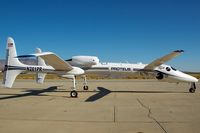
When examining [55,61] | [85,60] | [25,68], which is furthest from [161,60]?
[25,68]

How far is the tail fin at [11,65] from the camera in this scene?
2012cm

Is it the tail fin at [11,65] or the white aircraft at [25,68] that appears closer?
the white aircraft at [25,68]

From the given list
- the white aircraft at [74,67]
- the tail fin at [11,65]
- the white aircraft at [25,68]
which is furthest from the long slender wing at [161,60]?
the tail fin at [11,65]

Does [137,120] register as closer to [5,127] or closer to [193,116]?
[193,116]

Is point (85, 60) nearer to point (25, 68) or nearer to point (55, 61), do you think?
point (55, 61)

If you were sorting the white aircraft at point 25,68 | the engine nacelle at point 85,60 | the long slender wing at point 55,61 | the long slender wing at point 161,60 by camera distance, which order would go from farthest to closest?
the engine nacelle at point 85,60, the long slender wing at point 161,60, the white aircraft at point 25,68, the long slender wing at point 55,61

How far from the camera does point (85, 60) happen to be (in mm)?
22109

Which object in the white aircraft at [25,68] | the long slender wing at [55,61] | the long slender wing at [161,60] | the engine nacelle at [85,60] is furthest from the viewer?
the engine nacelle at [85,60]

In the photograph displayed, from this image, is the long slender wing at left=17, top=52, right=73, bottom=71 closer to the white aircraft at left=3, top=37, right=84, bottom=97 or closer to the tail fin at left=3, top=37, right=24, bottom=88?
the white aircraft at left=3, top=37, right=84, bottom=97

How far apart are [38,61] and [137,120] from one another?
15391 millimetres

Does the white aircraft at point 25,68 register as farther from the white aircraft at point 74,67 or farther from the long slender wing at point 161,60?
the long slender wing at point 161,60

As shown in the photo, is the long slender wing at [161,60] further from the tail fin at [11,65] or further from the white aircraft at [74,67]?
the tail fin at [11,65]

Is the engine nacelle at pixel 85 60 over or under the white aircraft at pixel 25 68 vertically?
over

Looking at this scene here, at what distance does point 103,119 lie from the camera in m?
10.4
